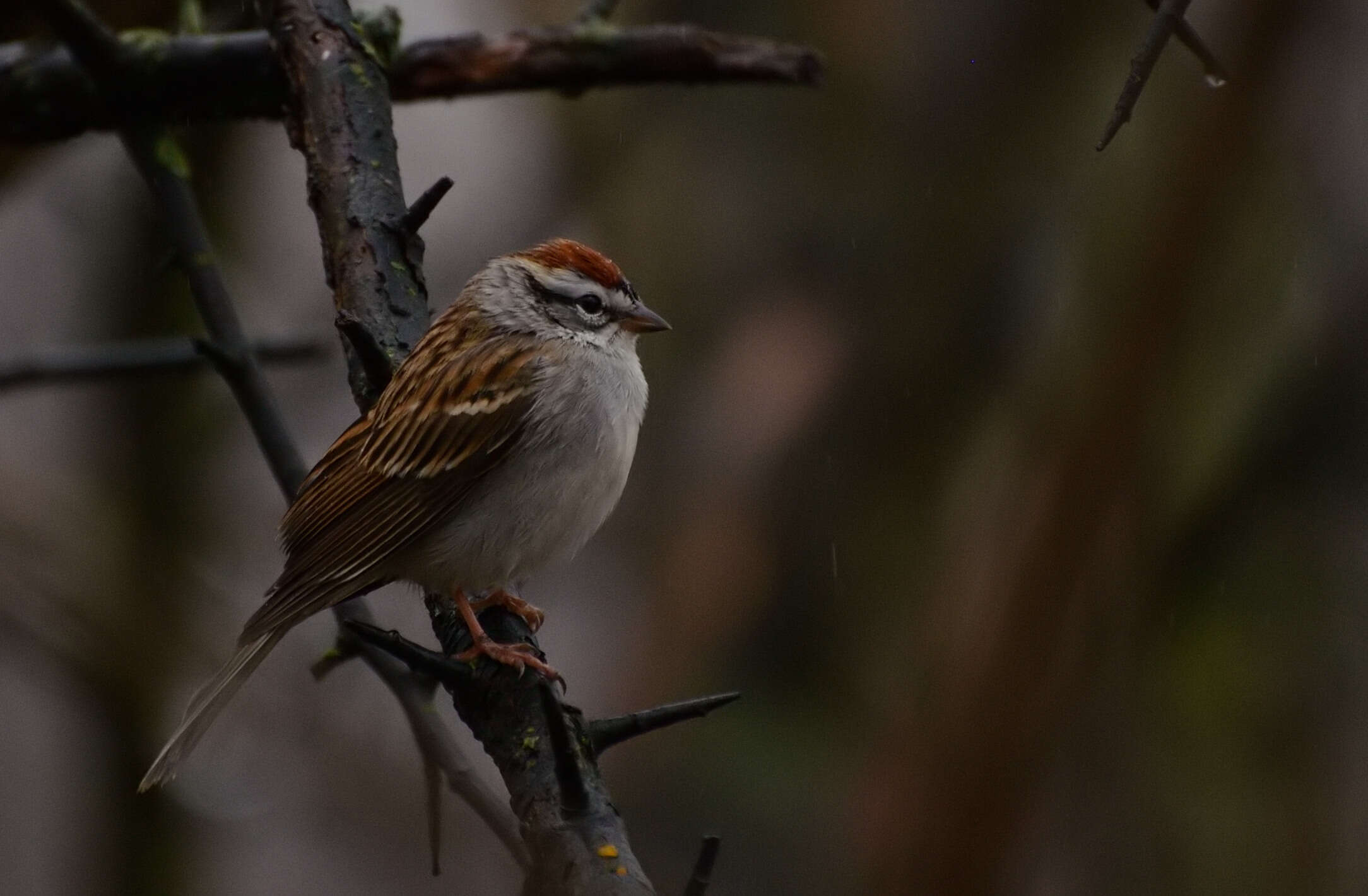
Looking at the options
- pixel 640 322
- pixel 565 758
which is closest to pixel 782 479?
pixel 640 322

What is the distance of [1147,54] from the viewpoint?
2.52 meters

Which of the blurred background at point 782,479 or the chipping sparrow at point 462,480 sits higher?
the chipping sparrow at point 462,480

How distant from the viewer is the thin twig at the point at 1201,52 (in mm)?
2539

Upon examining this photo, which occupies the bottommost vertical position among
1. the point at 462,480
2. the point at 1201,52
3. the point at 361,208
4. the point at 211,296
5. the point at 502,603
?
the point at 502,603

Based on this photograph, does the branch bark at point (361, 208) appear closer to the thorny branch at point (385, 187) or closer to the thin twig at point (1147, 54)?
the thorny branch at point (385, 187)

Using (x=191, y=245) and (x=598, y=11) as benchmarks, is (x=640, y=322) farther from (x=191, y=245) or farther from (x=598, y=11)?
(x=191, y=245)

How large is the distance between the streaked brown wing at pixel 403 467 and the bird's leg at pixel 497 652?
36 centimetres

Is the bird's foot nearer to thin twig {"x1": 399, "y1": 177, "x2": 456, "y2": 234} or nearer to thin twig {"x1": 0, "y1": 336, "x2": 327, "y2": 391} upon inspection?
thin twig {"x1": 399, "y1": 177, "x2": 456, "y2": 234}

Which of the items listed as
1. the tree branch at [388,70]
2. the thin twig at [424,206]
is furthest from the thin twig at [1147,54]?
the tree branch at [388,70]

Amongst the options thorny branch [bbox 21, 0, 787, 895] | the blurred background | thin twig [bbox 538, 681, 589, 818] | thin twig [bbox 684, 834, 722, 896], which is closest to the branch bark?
thorny branch [bbox 21, 0, 787, 895]

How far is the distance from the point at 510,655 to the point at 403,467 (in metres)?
1.24

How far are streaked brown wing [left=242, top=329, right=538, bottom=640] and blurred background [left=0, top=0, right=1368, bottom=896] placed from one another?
0.49 metres

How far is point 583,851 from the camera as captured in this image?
7.80ft

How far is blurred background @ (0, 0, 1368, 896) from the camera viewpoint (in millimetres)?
5516
